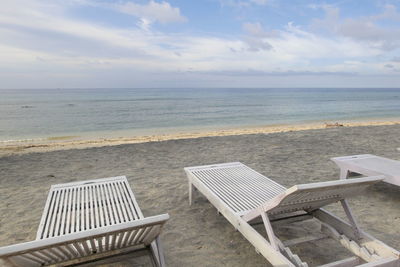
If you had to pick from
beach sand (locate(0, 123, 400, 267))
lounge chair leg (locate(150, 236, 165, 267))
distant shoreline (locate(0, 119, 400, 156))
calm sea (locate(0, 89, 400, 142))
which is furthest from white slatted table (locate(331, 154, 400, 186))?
calm sea (locate(0, 89, 400, 142))

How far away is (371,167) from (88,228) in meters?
3.67

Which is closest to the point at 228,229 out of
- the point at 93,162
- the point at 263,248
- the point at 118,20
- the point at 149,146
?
the point at 263,248

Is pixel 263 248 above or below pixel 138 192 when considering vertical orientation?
above

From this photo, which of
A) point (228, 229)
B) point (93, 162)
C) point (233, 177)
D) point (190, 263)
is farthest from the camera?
point (93, 162)

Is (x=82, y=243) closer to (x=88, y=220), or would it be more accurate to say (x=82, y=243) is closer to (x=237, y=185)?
(x=88, y=220)

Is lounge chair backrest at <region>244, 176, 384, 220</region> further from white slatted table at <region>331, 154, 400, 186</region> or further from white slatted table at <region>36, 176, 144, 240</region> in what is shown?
white slatted table at <region>331, 154, 400, 186</region>

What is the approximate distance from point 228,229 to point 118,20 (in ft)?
59.1

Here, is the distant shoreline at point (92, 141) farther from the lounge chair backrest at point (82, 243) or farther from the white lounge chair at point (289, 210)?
the lounge chair backrest at point (82, 243)

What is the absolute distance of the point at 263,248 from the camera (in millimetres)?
2104

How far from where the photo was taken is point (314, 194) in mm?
2186

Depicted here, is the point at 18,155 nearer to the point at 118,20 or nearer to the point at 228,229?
the point at 228,229

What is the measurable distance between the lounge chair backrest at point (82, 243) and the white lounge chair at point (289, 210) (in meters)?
0.80

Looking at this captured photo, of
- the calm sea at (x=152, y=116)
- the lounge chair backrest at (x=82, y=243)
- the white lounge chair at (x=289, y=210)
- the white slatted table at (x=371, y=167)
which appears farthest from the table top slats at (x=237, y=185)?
the calm sea at (x=152, y=116)

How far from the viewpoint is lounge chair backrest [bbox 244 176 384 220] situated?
1.96 meters
